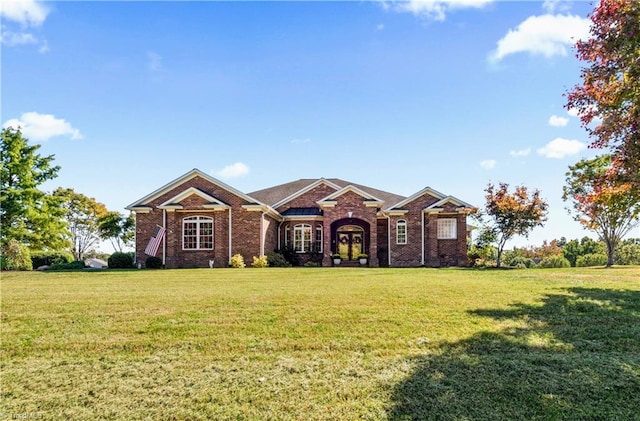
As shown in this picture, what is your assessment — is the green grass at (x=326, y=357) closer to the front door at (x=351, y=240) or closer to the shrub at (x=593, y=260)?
the front door at (x=351, y=240)

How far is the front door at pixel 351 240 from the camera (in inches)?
1102

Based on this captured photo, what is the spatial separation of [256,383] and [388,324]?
289 centimetres

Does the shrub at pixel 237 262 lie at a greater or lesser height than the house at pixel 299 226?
lesser

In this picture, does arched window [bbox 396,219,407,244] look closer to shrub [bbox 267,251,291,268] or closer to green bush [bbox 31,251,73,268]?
shrub [bbox 267,251,291,268]

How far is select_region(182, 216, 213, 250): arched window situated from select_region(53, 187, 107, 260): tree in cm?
2261

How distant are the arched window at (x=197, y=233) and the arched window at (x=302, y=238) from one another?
5.89 meters

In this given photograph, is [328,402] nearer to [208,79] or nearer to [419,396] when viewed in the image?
[419,396]

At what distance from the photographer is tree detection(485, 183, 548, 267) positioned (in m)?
21.7

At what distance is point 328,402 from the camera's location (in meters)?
4.48

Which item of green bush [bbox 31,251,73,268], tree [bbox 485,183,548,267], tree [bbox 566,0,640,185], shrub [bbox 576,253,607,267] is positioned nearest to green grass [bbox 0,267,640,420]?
tree [bbox 566,0,640,185]

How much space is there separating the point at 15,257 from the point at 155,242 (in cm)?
759

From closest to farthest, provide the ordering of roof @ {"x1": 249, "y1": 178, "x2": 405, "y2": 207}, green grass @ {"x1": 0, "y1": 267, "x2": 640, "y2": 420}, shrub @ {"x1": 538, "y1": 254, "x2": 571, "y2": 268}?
green grass @ {"x1": 0, "y1": 267, "x2": 640, "y2": 420}, shrub @ {"x1": 538, "y1": 254, "x2": 571, "y2": 268}, roof @ {"x1": 249, "y1": 178, "x2": 405, "y2": 207}

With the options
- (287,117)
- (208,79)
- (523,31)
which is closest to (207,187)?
(287,117)

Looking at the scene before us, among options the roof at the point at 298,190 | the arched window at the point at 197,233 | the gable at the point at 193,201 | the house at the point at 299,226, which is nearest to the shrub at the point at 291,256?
the house at the point at 299,226
